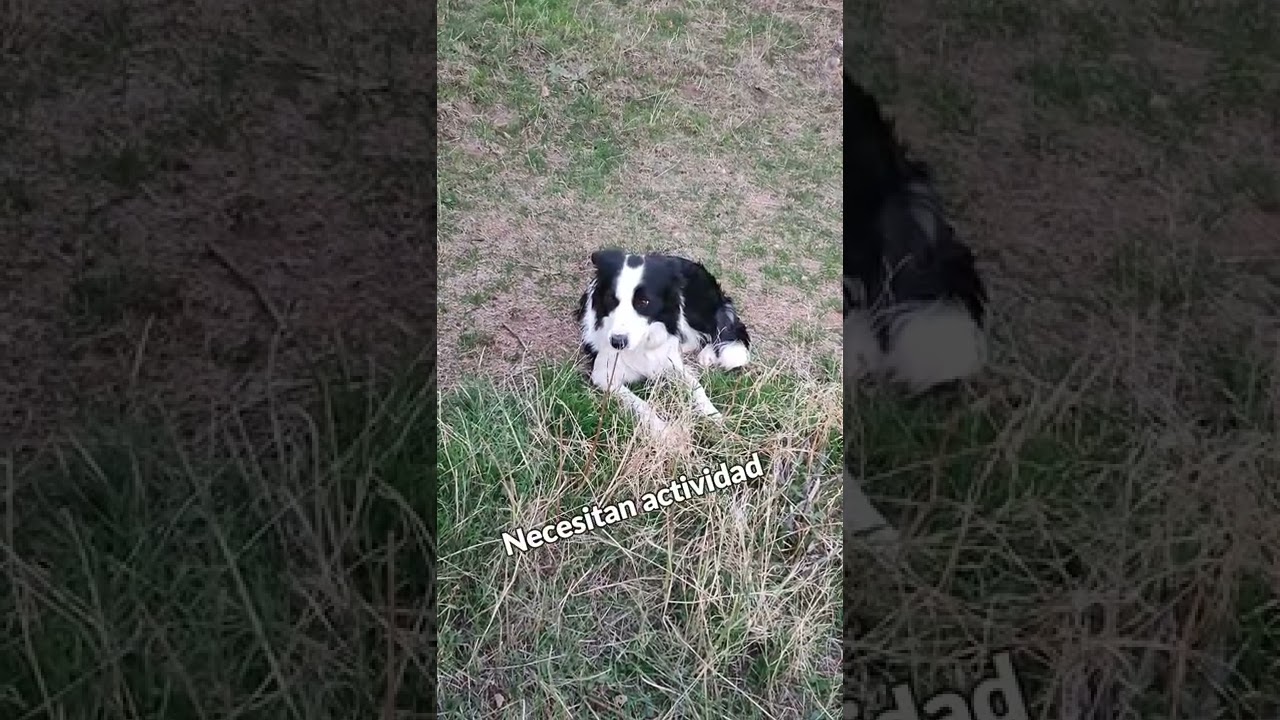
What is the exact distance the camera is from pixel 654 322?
1511 mm

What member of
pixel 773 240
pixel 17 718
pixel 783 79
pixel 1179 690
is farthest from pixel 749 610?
pixel 17 718

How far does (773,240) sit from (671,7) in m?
0.42

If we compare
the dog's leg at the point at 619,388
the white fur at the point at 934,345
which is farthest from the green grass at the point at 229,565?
the white fur at the point at 934,345

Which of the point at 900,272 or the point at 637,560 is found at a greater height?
the point at 900,272

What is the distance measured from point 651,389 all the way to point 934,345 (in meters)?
0.49

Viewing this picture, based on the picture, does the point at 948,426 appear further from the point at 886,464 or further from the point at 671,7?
the point at 671,7

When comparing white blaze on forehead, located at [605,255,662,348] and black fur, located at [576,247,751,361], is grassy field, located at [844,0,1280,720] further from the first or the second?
white blaze on forehead, located at [605,255,662,348]

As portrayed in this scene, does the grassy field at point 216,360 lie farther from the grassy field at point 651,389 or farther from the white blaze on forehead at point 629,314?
the white blaze on forehead at point 629,314

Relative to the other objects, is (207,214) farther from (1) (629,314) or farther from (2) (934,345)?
(2) (934,345)

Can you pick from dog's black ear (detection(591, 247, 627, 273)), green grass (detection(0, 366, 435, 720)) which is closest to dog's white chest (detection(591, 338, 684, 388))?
dog's black ear (detection(591, 247, 627, 273))

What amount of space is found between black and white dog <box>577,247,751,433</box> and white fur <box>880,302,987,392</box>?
0.27m

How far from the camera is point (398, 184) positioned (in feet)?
5.20

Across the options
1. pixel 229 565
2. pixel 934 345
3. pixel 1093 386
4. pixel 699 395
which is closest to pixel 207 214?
pixel 229 565

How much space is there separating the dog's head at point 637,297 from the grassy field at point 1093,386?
336mm
